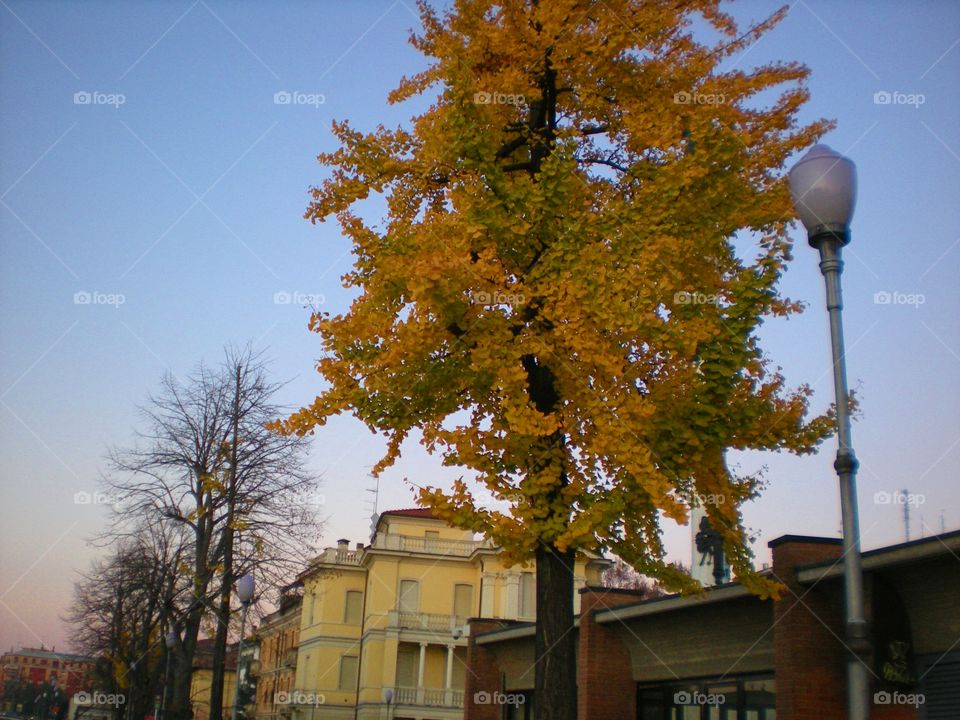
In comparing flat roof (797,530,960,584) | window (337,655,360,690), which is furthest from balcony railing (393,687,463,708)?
flat roof (797,530,960,584)

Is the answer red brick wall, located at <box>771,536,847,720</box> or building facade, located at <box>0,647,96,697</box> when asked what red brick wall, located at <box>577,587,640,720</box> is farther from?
building facade, located at <box>0,647,96,697</box>

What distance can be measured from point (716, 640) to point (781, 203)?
820 centimetres

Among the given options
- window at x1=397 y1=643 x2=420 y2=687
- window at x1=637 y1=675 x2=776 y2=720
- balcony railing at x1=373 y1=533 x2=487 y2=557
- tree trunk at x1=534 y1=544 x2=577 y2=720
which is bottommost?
window at x1=397 y1=643 x2=420 y2=687

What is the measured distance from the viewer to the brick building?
412 inches

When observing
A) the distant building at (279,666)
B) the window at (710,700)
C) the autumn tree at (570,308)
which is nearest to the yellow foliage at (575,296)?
the autumn tree at (570,308)

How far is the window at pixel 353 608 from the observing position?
54.1 m

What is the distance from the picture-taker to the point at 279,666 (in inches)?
2581

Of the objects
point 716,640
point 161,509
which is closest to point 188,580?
point 161,509

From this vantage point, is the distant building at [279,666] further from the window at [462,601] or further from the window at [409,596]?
the window at [462,601]

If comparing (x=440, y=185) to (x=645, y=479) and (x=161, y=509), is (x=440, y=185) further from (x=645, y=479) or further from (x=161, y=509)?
(x=161, y=509)

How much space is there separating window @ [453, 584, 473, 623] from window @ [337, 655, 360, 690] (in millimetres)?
7646

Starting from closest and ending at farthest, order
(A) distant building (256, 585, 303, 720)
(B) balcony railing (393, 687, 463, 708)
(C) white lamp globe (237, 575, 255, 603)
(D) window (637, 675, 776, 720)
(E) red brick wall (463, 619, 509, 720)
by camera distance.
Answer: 1. (D) window (637, 675, 776, 720)
2. (C) white lamp globe (237, 575, 255, 603)
3. (E) red brick wall (463, 619, 509, 720)
4. (B) balcony railing (393, 687, 463, 708)
5. (A) distant building (256, 585, 303, 720)

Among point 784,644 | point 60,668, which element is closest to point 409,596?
point 784,644

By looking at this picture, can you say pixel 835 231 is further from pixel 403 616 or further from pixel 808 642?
pixel 403 616
